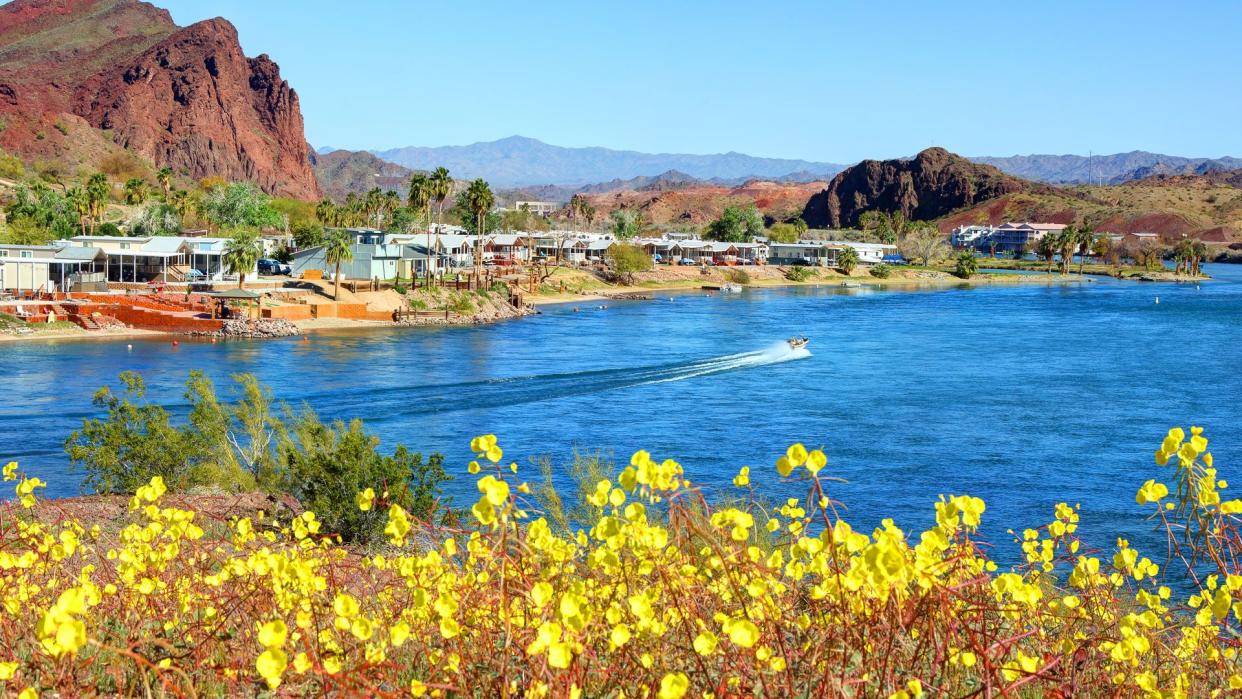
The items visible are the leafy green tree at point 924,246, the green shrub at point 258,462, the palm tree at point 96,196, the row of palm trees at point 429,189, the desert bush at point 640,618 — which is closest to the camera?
the desert bush at point 640,618

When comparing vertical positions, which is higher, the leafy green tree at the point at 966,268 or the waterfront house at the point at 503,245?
the waterfront house at the point at 503,245

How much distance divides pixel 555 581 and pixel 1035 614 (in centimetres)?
339

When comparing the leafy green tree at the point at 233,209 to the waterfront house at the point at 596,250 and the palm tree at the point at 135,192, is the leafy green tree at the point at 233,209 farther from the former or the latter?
the waterfront house at the point at 596,250

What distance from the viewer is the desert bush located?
430cm

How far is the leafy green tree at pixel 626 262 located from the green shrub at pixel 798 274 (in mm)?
19781

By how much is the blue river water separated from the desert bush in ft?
58.9

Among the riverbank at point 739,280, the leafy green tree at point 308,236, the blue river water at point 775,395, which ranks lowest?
the blue river water at point 775,395

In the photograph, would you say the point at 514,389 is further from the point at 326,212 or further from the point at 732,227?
the point at 732,227

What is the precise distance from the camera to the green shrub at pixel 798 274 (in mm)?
125000

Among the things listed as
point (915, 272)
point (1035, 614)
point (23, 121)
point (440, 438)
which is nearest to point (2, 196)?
point (23, 121)

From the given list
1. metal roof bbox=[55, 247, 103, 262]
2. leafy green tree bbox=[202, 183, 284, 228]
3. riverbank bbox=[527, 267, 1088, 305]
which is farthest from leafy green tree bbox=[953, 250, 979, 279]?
metal roof bbox=[55, 247, 103, 262]

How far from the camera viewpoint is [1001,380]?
159 feet

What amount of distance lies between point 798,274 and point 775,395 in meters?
84.2

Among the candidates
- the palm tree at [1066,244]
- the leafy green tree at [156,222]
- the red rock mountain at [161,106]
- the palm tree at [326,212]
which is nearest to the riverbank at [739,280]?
the palm tree at [1066,244]
